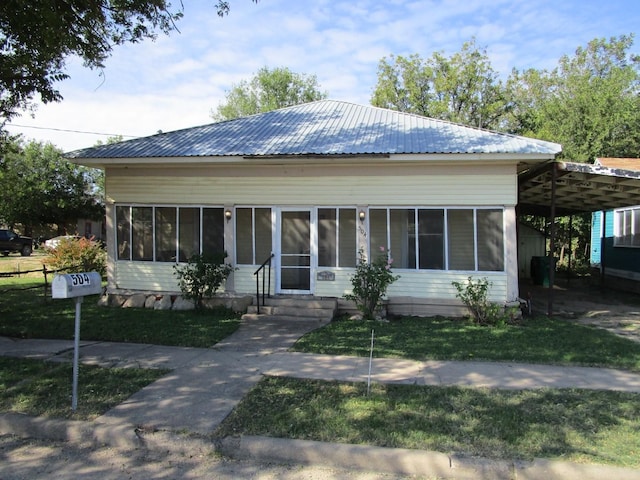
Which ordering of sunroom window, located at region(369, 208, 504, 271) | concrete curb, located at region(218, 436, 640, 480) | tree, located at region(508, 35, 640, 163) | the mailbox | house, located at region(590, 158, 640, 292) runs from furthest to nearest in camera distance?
tree, located at region(508, 35, 640, 163) → house, located at region(590, 158, 640, 292) → sunroom window, located at region(369, 208, 504, 271) → the mailbox → concrete curb, located at region(218, 436, 640, 480)

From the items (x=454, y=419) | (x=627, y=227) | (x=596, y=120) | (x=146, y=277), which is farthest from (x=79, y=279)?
(x=596, y=120)

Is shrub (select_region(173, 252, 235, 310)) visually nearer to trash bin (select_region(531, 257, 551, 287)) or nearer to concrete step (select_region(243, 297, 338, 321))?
concrete step (select_region(243, 297, 338, 321))

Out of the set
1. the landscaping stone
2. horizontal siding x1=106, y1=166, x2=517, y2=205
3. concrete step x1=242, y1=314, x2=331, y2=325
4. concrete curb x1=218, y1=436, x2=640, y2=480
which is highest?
horizontal siding x1=106, y1=166, x2=517, y2=205

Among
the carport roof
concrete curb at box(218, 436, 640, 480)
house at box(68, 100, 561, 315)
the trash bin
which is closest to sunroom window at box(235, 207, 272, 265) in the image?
house at box(68, 100, 561, 315)

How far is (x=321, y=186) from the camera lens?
1039 cm

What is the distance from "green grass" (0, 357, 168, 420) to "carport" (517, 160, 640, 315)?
8.82 m

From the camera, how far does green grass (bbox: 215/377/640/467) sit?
3754 mm

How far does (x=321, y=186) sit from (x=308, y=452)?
7.33 meters

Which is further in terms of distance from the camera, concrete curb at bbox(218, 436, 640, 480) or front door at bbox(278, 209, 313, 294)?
front door at bbox(278, 209, 313, 294)

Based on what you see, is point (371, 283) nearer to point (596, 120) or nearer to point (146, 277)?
point (146, 277)

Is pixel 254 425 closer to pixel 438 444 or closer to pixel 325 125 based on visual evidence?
pixel 438 444

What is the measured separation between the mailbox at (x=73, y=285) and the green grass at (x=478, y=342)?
132 inches

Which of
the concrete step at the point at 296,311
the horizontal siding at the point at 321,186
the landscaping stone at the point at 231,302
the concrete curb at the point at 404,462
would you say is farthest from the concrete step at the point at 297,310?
the concrete curb at the point at 404,462

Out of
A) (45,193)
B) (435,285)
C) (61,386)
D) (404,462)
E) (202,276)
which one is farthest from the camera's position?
(45,193)
